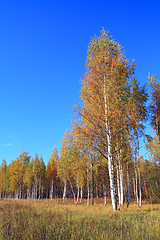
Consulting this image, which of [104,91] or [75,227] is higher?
[104,91]

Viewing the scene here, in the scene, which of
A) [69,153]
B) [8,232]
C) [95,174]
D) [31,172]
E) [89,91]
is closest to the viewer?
[8,232]

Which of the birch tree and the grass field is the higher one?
the birch tree

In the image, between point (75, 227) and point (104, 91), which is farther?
point (104, 91)

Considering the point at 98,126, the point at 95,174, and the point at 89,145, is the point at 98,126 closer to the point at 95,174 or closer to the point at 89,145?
the point at 89,145

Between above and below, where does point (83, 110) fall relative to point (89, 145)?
above

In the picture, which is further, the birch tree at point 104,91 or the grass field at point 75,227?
the birch tree at point 104,91

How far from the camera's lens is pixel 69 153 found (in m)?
27.1

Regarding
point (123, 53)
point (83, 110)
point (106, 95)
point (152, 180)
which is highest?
point (123, 53)

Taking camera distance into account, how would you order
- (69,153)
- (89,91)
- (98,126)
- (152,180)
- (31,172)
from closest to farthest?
(98,126) < (89,91) < (69,153) < (152,180) < (31,172)

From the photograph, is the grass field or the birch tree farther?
the birch tree

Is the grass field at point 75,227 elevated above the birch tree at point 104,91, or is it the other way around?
the birch tree at point 104,91

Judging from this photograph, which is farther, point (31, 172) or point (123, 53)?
point (31, 172)

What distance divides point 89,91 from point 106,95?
1.22m

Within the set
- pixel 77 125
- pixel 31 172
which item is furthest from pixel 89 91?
pixel 31 172
